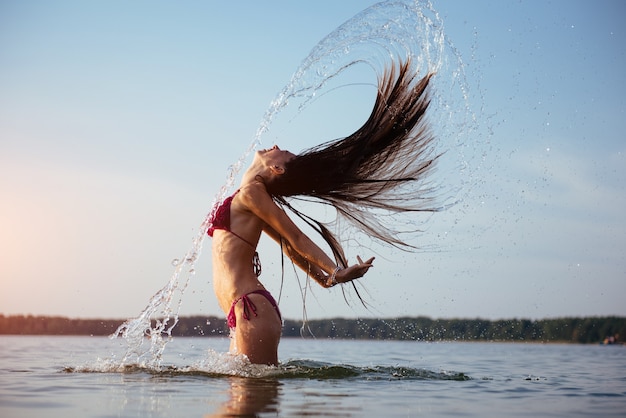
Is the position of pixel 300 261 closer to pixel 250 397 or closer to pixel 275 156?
pixel 275 156

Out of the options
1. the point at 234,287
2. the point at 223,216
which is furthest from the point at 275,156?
the point at 234,287

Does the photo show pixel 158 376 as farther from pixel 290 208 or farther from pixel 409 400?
pixel 409 400

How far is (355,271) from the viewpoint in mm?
7129

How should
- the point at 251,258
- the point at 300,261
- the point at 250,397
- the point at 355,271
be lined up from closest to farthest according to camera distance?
the point at 250,397 < the point at 355,271 < the point at 251,258 < the point at 300,261

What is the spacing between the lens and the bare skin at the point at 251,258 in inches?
288

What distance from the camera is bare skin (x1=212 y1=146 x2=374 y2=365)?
24.0 ft

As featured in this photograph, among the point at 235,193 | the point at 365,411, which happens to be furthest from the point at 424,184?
the point at 365,411

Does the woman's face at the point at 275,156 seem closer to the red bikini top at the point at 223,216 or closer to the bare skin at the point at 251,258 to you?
the bare skin at the point at 251,258

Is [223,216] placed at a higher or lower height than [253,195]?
lower

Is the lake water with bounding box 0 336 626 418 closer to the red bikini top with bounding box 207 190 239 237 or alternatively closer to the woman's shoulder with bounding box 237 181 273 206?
the red bikini top with bounding box 207 190 239 237

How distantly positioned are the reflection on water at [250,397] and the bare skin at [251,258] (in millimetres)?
399

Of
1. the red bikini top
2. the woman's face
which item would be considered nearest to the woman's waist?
the red bikini top

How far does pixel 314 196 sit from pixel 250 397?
3188 mm

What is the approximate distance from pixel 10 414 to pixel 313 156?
13.8ft
